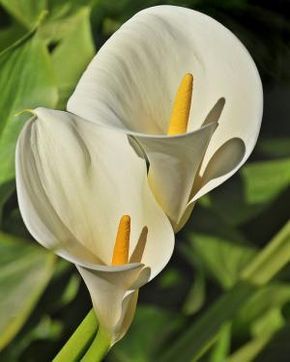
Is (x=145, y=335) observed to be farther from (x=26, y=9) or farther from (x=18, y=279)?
(x=26, y=9)

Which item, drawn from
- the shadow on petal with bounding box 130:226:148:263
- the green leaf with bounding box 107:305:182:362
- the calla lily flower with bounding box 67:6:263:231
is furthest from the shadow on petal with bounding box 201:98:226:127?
the green leaf with bounding box 107:305:182:362

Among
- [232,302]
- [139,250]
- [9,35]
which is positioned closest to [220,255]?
[232,302]

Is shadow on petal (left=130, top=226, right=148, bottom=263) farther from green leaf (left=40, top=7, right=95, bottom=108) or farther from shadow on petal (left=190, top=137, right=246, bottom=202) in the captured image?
green leaf (left=40, top=7, right=95, bottom=108)

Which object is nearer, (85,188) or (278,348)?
(85,188)

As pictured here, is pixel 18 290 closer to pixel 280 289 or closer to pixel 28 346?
pixel 28 346

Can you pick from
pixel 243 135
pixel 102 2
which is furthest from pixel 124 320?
pixel 102 2

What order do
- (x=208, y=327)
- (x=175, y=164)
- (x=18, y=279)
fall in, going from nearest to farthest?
(x=175, y=164)
(x=18, y=279)
(x=208, y=327)
